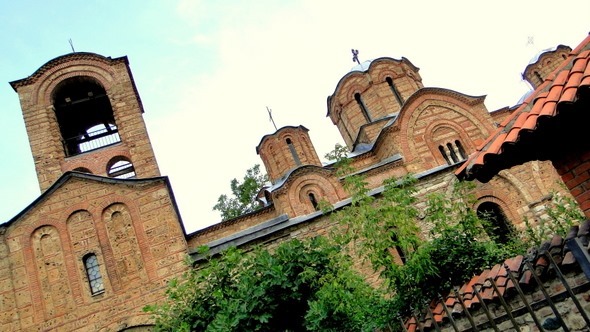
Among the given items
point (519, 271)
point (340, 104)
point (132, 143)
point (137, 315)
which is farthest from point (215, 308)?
point (340, 104)

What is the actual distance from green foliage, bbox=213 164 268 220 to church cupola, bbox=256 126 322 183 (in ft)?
20.7

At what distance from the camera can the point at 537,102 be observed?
2.94m

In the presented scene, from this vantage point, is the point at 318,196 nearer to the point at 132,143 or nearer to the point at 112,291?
the point at 132,143

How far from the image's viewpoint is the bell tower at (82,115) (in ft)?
36.5

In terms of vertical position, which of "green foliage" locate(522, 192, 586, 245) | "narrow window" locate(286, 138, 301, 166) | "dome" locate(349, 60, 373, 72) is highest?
"dome" locate(349, 60, 373, 72)

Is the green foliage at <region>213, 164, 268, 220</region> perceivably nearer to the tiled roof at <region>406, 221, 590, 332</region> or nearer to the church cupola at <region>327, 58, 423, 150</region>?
the church cupola at <region>327, 58, 423, 150</region>

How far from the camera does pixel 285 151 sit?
52.8 feet

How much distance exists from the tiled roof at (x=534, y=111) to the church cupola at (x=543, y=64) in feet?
67.6

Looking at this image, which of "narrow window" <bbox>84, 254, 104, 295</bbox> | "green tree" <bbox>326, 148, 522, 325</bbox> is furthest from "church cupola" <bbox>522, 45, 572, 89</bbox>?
"narrow window" <bbox>84, 254, 104, 295</bbox>

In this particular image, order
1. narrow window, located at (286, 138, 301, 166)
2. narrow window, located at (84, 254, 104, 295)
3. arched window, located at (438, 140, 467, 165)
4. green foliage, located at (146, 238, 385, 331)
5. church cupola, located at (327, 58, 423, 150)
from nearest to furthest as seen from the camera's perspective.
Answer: green foliage, located at (146, 238, 385, 331) < narrow window, located at (84, 254, 104, 295) < arched window, located at (438, 140, 467, 165) < narrow window, located at (286, 138, 301, 166) < church cupola, located at (327, 58, 423, 150)

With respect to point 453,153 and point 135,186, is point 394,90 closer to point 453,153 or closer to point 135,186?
point 453,153

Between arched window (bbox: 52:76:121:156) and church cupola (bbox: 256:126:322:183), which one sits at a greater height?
arched window (bbox: 52:76:121:156)

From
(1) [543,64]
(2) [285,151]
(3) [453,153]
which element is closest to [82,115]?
(2) [285,151]

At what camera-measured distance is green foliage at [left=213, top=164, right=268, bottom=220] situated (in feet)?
74.6
